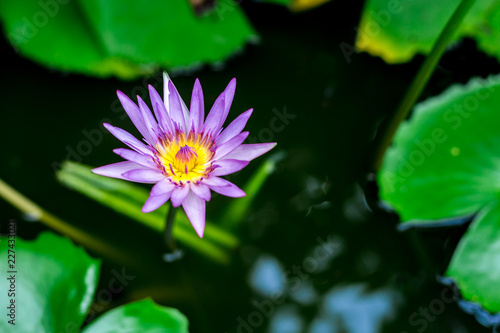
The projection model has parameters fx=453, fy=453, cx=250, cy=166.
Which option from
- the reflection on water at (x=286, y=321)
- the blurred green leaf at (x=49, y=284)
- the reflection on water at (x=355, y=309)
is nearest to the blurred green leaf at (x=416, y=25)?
the reflection on water at (x=355, y=309)

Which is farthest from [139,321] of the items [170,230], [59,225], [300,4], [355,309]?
[300,4]

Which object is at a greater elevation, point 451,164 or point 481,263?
point 451,164

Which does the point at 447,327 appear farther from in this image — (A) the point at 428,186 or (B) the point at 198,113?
(B) the point at 198,113

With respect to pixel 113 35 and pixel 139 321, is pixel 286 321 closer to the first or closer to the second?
pixel 139 321

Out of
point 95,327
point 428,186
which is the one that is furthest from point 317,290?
point 95,327

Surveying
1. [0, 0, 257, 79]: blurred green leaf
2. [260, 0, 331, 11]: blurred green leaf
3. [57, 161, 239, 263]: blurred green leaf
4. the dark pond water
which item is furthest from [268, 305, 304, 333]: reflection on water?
[260, 0, 331, 11]: blurred green leaf

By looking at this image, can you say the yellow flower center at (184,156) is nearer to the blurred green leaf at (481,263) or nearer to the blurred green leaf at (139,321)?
the blurred green leaf at (139,321)

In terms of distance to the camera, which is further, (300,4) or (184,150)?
(300,4)
